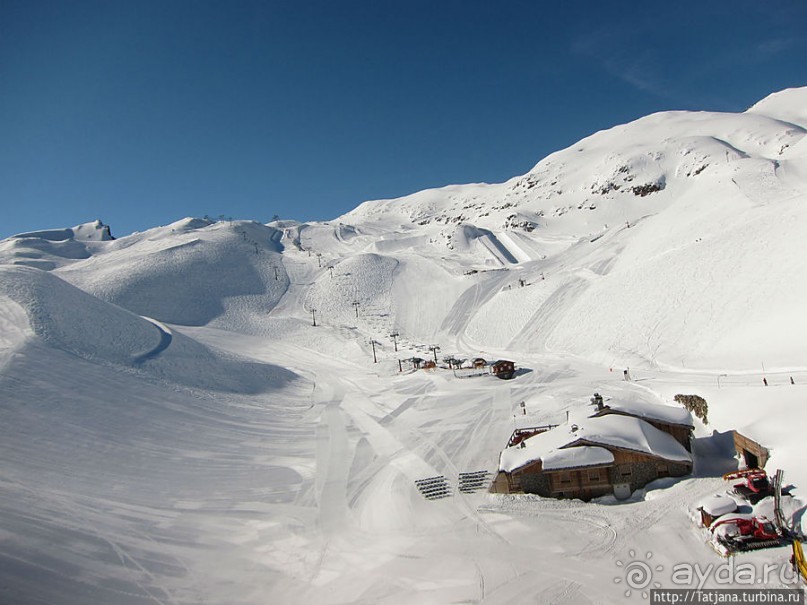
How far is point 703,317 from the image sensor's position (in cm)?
3875

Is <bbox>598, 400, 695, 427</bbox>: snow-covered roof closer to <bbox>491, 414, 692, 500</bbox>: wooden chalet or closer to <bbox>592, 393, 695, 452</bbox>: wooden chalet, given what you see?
<bbox>592, 393, 695, 452</bbox>: wooden chalet

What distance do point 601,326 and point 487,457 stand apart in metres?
27.0

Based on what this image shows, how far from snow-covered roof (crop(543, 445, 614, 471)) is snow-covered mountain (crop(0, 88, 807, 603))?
1.73m

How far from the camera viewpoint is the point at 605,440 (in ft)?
68.1

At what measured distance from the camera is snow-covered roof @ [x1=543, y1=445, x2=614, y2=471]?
20.2 metres

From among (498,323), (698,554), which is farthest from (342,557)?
(498,323)

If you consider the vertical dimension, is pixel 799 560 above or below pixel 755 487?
below

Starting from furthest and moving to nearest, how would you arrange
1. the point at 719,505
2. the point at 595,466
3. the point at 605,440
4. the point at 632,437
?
the point at 632,437 → the point at 605,440 → the point at 595,466 → the point at 719,505

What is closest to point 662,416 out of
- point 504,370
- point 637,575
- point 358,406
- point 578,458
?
point 578,458

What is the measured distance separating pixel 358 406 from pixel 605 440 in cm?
2307

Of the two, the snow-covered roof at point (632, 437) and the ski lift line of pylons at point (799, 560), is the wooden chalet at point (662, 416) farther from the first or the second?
the ski lift line of pylons at point (799, 560)

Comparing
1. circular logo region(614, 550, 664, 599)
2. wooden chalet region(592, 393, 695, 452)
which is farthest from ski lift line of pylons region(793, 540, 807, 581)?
wooden chalet region(592, 393, 695, 452)

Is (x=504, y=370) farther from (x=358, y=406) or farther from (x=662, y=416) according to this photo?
(x=662, y=416)

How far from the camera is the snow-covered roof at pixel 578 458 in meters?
20.2
